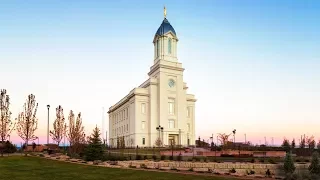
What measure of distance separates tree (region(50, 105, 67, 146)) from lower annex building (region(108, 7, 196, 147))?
600 inches

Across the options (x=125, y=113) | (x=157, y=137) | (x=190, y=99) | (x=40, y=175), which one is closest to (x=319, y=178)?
(x=40, y=175)

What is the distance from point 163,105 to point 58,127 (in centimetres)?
2122

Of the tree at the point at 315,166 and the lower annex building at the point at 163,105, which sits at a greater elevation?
the lower annex building at the point at 163,105

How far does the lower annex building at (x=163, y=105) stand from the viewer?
6762 cm

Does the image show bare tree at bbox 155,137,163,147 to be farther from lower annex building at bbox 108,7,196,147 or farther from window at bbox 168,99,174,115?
window at bbox 168,99,174,115

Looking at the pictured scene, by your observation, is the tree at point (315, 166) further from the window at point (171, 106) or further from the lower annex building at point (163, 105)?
the window at point (171, 106)

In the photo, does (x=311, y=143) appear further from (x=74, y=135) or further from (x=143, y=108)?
(x=74, y=135)

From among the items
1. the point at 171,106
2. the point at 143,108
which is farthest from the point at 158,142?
the point at 171,106

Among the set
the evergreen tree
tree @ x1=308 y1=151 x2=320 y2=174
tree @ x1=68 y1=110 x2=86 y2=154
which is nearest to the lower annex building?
tree @ x1=68 y1=110 x2=86 y2=154

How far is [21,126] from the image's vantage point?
4562 centimetres

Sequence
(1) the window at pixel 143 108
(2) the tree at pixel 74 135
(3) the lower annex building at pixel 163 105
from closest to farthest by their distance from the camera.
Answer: (2) the tree at pixel 74 135 → (3) the lower annex building at pixel 163 105 → (1) the window at pixel 143 108

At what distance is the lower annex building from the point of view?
2662 inches

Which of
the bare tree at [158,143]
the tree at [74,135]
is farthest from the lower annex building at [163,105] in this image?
the tree at [74,135]

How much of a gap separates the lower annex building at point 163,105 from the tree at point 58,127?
15.2m
